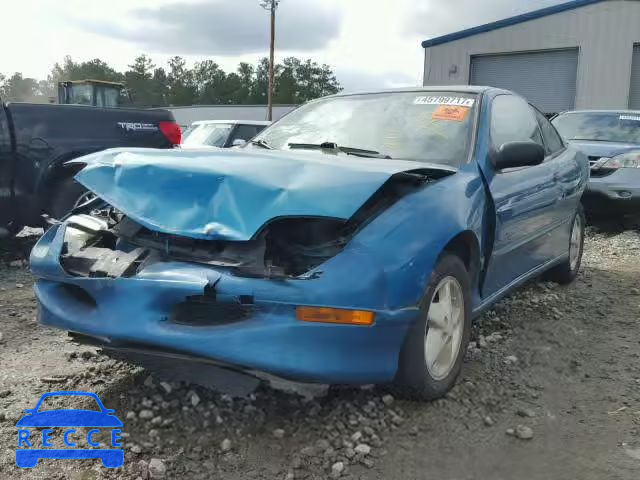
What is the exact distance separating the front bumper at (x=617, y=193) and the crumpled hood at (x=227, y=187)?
210 inches

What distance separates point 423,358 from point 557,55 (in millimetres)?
20919

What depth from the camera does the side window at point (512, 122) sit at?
3.87 m

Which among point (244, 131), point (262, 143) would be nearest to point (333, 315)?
point (262, 143)

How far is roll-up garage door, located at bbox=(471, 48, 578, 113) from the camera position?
821 inches

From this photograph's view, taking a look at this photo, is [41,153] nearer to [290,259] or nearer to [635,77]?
[290,259]

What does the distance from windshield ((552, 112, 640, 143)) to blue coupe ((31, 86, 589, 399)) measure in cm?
570

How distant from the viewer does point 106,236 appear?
10.0 ft

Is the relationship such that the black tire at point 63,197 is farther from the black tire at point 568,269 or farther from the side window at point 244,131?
the side window at point 244,131

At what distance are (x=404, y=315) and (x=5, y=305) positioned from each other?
3.30m

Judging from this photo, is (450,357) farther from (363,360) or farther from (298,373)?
(298,373)

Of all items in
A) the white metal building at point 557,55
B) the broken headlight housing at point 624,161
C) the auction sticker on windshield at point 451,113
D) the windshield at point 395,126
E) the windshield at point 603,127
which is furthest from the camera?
the white metal building at point 557,55

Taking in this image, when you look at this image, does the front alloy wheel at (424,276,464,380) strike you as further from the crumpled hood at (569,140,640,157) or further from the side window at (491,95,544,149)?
the crumpled hood at (569,140,640,157)

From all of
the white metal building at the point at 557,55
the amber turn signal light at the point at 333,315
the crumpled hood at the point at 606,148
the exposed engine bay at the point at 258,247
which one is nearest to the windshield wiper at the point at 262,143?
the exposed engine bay at the point at 258,247

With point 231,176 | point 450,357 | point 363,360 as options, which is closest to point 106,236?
point 231,176
